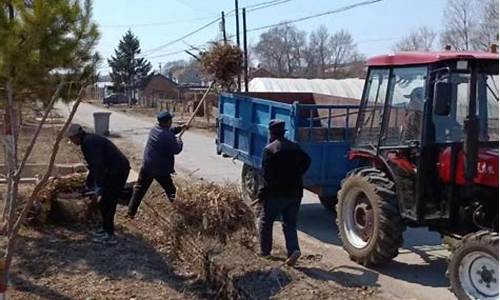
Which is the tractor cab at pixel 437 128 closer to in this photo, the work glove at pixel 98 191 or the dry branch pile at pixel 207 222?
the dry branch pile at pixel 207 222

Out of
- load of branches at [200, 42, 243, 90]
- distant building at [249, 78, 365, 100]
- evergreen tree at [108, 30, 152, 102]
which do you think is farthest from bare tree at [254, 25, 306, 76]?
load of branches at [200, 42, 243, 90]

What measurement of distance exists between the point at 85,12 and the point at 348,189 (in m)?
3.49

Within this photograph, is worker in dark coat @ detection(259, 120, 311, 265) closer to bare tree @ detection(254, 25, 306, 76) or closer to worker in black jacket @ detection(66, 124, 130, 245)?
worker in black jacket @ detection(66, 124, 130, 245)

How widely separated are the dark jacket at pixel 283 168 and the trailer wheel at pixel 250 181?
3145 mm

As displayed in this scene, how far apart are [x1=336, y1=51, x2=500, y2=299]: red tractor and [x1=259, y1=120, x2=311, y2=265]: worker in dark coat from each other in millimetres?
842

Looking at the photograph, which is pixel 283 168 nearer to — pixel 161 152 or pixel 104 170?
pixel 104 170

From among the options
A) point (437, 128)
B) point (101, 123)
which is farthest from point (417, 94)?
point (101, 123)

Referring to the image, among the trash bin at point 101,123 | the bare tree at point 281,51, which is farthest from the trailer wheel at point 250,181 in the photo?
the bare tree at point 281,51

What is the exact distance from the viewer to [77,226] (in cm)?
865

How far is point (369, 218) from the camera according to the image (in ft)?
24.1

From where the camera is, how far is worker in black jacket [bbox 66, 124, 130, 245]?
7.83 meters

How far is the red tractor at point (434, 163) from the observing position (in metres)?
5.81

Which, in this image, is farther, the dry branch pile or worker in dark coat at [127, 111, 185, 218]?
worker in dark coat at [127, 111, 185, 218]

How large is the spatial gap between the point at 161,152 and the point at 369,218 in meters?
3.02
